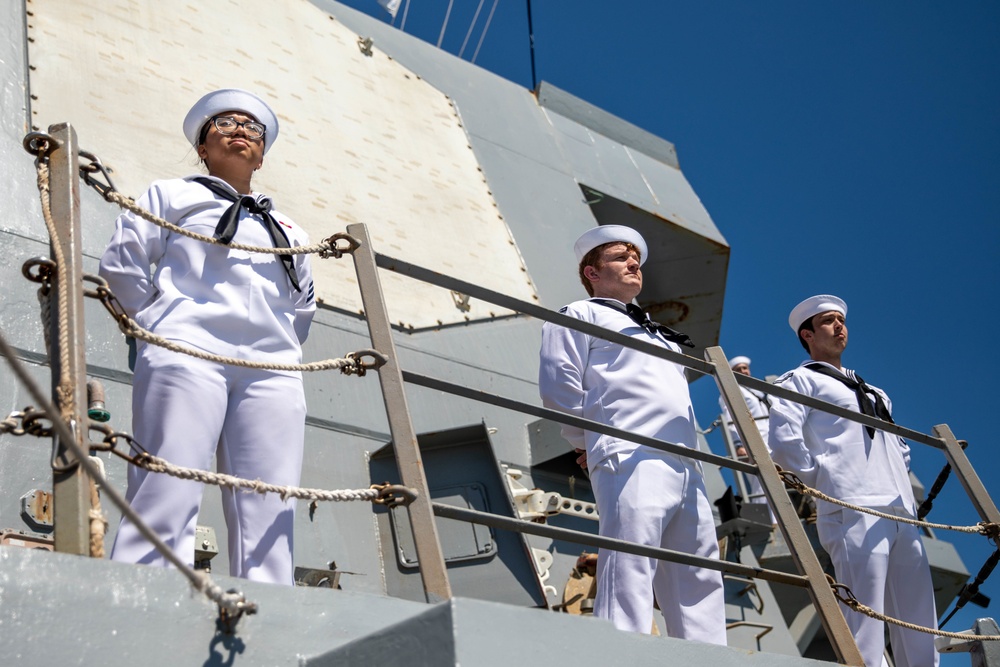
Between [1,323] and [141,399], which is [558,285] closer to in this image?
[1,323]

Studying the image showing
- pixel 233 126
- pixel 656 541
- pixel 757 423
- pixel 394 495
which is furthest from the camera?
pixel 757 423

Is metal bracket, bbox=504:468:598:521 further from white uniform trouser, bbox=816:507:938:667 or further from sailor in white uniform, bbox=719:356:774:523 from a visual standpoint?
sailor in white uniform, bbox=719:356:774:523

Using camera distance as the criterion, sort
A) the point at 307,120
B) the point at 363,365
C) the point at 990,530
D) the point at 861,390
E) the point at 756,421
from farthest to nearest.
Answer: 1. the point at 756,421
2. the point at 307,120
3. the point at 861,390
4. the point at 990,530
5. the point at 363,365

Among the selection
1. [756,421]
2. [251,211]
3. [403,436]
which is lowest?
[403,436]

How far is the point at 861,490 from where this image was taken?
3229 mm

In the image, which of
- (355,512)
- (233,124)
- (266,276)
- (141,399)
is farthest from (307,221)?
(141,399)

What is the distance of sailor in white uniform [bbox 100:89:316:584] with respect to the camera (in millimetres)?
2018

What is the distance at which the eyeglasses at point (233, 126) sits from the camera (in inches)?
101

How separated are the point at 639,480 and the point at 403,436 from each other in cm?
84

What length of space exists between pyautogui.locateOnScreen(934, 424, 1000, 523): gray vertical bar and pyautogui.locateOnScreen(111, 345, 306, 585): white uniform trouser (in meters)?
1.84

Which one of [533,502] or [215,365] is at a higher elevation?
[533,502]

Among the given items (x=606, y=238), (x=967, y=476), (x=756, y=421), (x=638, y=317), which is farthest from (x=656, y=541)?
(x=756, y=421)

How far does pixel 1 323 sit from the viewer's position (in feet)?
9.80

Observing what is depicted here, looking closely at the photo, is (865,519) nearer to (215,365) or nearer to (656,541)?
(656,541)
